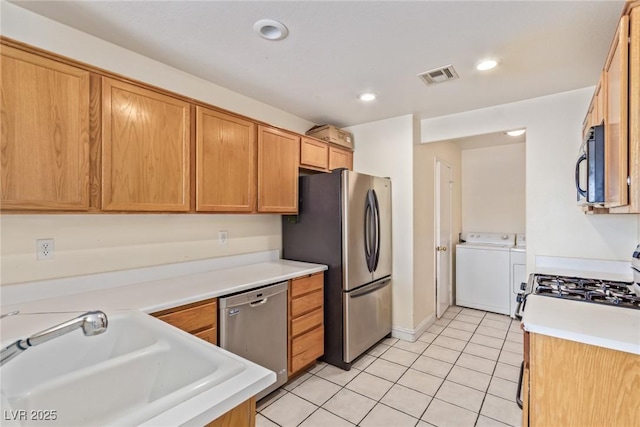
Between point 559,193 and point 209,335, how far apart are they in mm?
2965

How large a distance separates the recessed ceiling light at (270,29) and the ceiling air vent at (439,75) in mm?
1100

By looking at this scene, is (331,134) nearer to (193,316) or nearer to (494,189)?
(193,316)

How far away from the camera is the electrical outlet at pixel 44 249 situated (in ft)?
5.44

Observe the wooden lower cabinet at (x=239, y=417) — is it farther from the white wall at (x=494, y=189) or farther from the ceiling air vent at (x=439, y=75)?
the white wall at (x=494, y=189)

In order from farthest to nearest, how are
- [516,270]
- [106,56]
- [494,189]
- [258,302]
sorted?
[494,189] → [516,270] → [258,302] → [106,56]

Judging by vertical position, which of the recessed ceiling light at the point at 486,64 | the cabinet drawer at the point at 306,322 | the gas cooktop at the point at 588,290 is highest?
the recessed ceiling light at the point at 486,64

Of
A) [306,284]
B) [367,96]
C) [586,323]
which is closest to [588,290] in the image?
[586,323]

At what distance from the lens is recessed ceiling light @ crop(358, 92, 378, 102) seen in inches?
104

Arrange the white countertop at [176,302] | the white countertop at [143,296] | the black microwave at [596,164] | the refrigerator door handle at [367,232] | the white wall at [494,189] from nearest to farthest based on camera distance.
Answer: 1. the white countertop at [176,302]
2. the white countertop at [143,296]
3. the black microwave at [596,164]
4. the refrigerator door handle at [367,232]
5. the white wall at [494,189]

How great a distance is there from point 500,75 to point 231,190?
2.22 m

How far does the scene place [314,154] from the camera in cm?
306

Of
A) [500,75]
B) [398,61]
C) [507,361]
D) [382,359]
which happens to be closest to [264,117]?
[398,61]

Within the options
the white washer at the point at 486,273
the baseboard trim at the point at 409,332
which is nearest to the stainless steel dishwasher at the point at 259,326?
the baseboard trim at the point at 409,332

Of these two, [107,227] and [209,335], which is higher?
[107,227]
